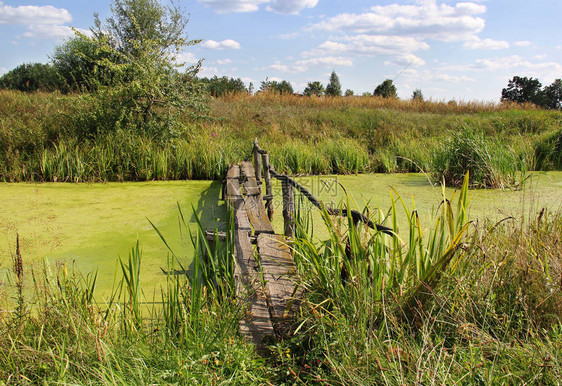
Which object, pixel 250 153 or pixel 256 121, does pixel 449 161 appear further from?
pixel 256 121

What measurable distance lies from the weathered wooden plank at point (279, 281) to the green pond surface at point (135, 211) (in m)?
0.69

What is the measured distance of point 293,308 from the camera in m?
2.09

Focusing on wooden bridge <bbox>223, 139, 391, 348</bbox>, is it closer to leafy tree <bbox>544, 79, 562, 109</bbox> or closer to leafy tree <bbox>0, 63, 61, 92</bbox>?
leafy tree <bbox>0, 63, 61, 92</bbox>

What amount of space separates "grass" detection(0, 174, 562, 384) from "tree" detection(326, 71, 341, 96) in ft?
72.6

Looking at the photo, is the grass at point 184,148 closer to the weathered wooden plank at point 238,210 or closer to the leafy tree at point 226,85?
the weathered wooden plank at point 238,210

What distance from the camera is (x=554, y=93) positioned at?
989 inches

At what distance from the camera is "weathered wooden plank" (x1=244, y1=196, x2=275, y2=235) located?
3.04 meters

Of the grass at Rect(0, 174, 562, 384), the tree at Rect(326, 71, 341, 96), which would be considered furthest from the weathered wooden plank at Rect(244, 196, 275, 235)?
the tree at Rect(326, 71, 341, 96)

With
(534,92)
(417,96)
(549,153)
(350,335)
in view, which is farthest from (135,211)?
(534,92)

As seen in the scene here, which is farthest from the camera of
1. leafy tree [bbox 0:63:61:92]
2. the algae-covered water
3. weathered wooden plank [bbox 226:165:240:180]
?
leafy tree [bbox 0:63:61:92]

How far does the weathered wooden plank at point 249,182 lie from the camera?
4203mm

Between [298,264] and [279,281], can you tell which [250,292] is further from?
[298,264]

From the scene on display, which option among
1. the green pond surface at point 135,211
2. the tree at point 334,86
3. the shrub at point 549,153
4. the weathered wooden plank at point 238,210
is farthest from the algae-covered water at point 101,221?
the tree at point 334,86

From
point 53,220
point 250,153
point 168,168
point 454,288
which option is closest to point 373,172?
point 250,153
